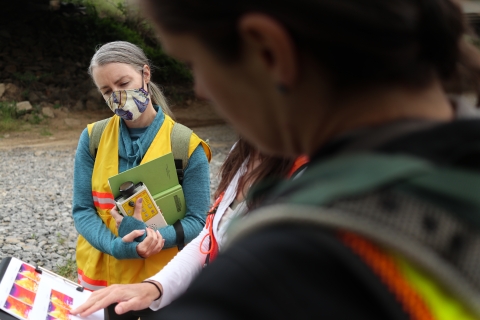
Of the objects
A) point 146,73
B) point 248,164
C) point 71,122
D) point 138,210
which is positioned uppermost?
point 248,164

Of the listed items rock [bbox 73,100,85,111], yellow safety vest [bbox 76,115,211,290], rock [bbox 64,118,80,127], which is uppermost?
yellow safety vest [bbox 76,115,211,290]

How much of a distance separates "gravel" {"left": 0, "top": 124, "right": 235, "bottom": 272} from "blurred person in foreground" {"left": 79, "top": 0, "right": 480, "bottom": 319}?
5583 millimetres

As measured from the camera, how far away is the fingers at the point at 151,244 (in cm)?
250

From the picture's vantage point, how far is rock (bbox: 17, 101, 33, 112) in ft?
49.9

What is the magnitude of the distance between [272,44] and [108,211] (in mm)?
2217

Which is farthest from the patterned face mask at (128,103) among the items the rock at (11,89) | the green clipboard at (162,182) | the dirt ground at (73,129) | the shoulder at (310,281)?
the rock at (11,89)

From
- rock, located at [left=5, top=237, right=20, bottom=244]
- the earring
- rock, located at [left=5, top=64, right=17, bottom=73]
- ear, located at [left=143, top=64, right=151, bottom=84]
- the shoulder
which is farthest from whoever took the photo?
rock, located at [left=5, top=64, right=17, bottom=73]

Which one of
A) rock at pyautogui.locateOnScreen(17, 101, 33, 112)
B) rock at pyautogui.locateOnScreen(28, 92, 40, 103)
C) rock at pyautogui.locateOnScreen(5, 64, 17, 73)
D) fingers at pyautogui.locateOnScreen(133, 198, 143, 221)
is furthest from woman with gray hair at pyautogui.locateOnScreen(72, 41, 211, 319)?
A: rock at pyautogui.locateOnScreen(5, 64, 17, 73)

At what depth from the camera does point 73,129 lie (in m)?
15.1

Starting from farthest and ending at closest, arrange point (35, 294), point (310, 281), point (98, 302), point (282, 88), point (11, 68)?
point (11, 68)
point (35, 294)
point (98, 302)
point (282, 88)
point (310, 281)

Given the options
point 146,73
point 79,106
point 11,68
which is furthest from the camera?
point 11,68

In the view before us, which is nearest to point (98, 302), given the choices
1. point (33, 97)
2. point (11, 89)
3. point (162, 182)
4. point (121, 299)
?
point (121, 299)

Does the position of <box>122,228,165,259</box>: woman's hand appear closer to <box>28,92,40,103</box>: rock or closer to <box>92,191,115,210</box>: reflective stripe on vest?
<box>92,191,115,210</box>: reflective stripe on vest

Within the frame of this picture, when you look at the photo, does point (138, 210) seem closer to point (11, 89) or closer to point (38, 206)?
point (38, 206)
